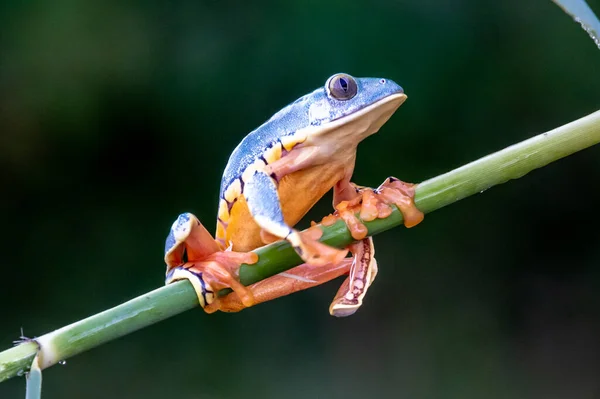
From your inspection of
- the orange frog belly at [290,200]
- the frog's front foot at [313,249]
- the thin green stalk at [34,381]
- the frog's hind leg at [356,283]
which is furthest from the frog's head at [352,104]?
the thin green stalk at [34,381]

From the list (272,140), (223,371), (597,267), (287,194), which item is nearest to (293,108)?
(272,140)

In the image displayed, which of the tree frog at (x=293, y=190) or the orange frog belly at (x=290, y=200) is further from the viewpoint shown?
the orange frog belly at (x=290, y=200)

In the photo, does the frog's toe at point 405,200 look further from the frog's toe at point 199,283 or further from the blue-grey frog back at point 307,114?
the frog's toe at point 199,283

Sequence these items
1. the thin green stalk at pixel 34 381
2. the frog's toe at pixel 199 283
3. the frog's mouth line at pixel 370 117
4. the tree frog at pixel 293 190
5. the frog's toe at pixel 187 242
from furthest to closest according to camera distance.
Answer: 1. the frog's toe at pixel 187 242
2. the frog's mouth line at pixel 370 117
3. the tree frog at pixel 293 190
4. the frog's toe at pixel 199 283
5. the thin green stalk at pixel 34 381

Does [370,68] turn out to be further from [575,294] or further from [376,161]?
[575,294]

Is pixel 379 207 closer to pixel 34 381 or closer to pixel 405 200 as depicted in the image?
pixel 405 200

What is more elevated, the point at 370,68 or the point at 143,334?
the point at 370,68

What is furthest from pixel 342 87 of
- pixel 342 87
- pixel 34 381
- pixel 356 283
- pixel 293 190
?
pixel 34 381
